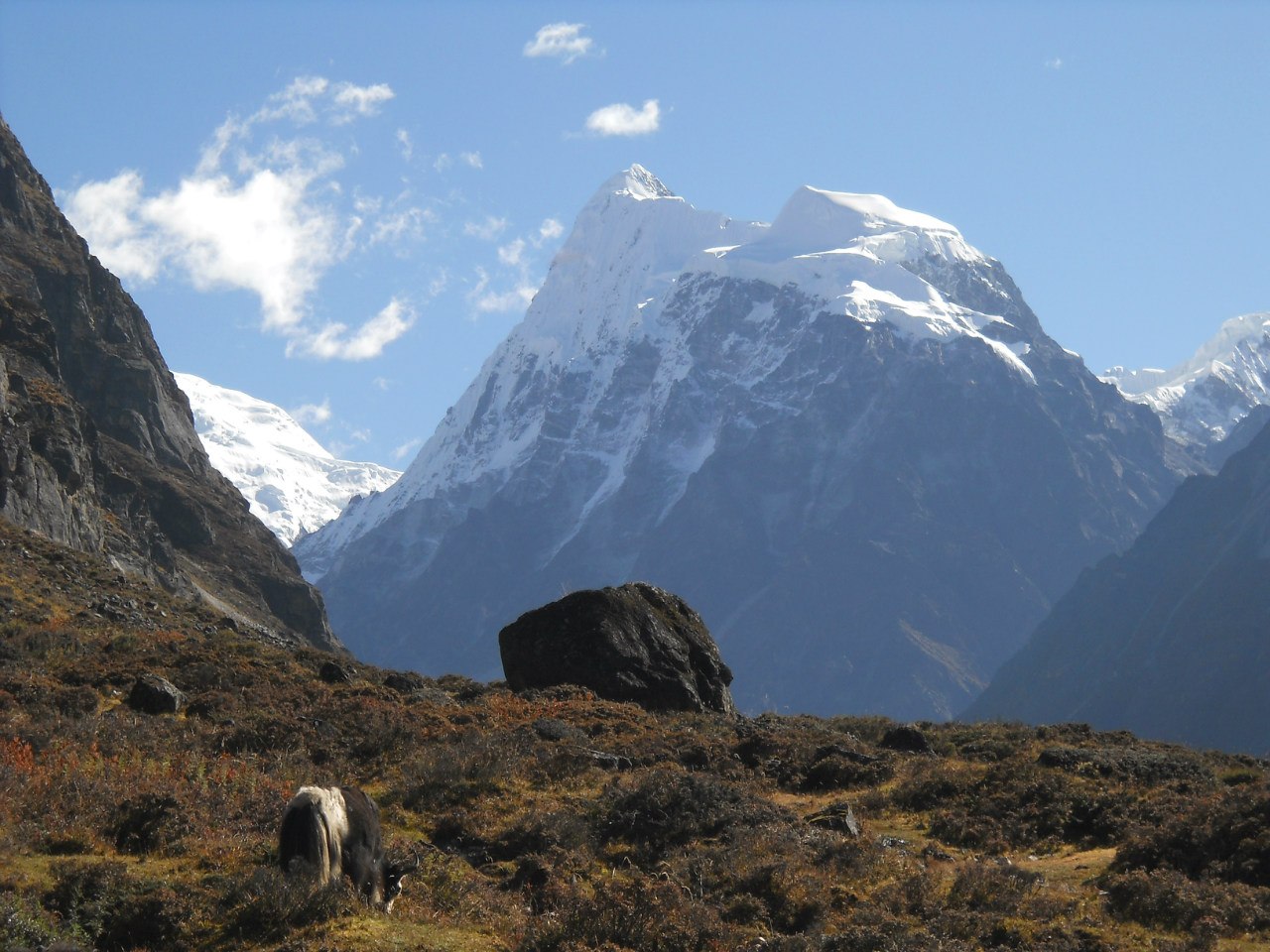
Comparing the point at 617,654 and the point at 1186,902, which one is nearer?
the point at 1186,902

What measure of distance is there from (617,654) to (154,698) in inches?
587

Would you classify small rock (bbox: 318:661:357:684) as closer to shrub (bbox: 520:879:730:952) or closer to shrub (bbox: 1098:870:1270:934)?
shrub (bbox: 520:879:730:952)

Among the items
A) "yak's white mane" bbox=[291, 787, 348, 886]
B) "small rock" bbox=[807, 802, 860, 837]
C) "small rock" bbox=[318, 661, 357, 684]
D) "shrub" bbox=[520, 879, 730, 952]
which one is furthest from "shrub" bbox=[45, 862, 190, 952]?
"small rock" bbox=[318, 661, 357, 684]

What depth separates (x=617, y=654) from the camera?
1495 inches

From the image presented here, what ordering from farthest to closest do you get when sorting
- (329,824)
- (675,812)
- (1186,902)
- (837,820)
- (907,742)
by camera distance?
1. (907,742)
2. (837,820)
3. (675,812)
4. (1186,902)
5. (329,824)

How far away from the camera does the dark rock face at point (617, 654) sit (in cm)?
3772

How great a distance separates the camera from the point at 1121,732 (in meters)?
36.3

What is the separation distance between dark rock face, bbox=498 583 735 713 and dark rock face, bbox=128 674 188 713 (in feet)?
43.9

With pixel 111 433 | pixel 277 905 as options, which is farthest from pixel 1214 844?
pixel 111 433

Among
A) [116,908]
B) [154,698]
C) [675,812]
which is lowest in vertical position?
[116,908]

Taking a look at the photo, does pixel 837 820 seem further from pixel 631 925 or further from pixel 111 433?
pixel 111 433

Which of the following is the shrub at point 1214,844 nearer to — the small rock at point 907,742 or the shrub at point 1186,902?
the shrub at point 1186,902

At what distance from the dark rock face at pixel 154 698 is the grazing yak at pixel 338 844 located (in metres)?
11.8

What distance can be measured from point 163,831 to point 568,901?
5195 millimetres
